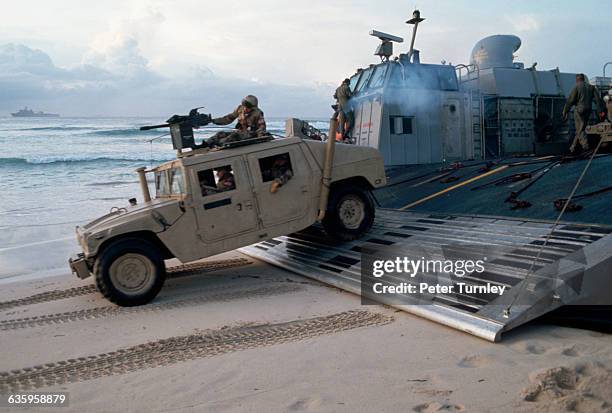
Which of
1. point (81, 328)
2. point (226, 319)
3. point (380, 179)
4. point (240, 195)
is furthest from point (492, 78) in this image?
point (81, 328)

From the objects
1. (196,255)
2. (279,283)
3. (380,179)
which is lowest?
(279,283)

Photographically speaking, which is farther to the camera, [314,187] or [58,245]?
[58,245]

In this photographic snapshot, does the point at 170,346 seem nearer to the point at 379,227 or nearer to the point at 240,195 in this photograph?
the point at 240,195

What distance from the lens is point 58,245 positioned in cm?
1111

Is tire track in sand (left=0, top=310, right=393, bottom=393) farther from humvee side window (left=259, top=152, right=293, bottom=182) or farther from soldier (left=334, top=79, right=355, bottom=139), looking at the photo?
Result: soldier (left=334, top=79, right=355, bottom=139)

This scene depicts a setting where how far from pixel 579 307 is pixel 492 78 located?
9853 mm

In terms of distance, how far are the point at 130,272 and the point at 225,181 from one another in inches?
62.2

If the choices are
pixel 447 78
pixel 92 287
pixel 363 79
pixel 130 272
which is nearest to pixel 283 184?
pixel 130 272

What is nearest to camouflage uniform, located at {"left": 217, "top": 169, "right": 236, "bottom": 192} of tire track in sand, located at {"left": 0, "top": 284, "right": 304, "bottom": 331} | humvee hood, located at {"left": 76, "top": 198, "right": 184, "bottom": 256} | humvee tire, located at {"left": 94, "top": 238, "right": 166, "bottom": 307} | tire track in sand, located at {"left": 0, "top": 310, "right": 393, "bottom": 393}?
humvee hood, located at {"left": 76, "top": 198, "right": 184, "bottom": 256}

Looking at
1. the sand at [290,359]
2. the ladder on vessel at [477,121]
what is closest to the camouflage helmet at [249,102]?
the sand at [290,359]

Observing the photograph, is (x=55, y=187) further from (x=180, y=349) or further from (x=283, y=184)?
(x=180, y=349)

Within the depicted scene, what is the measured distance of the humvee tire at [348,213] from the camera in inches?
296

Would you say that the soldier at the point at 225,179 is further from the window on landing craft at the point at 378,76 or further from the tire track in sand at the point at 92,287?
the window on landing craft at the point at 378,76

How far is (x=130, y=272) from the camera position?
247 inches
